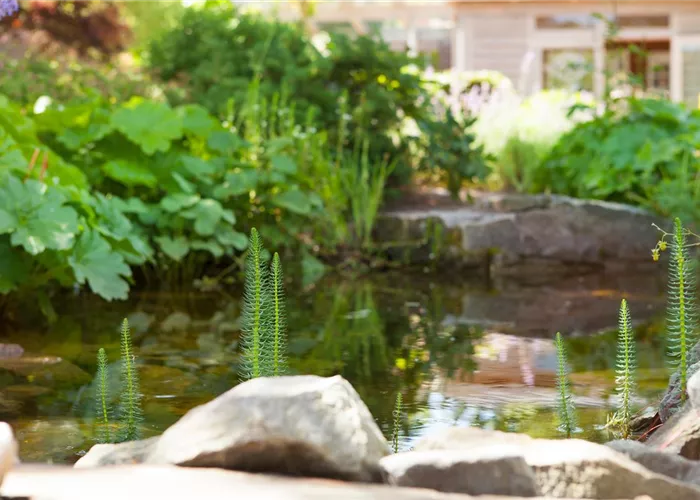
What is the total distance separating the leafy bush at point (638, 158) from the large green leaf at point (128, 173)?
139 inches

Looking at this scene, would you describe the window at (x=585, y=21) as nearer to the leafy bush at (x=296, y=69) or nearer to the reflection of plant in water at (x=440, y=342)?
the leafy bush at (x=296, y=69)

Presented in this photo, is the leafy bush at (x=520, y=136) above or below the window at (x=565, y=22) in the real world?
below

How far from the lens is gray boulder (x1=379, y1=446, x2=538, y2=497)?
1.69 metres

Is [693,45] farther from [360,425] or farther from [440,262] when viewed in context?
[360,425]

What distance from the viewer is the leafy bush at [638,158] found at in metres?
7.14

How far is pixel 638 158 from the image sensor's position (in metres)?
7.43

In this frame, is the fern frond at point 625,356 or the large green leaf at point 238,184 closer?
the fern frond at point 625,356

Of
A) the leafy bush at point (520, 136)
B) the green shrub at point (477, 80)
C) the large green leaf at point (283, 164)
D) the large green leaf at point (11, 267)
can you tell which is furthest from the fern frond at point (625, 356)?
the green shrub at point (477, 80)

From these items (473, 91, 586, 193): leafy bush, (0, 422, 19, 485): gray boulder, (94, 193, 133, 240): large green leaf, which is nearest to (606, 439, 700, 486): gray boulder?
(0, 422, 19, 485): gray boulder

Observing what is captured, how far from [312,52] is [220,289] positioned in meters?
2.91

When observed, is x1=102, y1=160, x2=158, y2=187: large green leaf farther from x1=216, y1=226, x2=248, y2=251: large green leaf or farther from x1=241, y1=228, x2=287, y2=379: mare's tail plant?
x1=241, y1=228, x2=287, y2=379: mare's tail plant

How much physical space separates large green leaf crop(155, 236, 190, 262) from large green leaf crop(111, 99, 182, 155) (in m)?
0.46

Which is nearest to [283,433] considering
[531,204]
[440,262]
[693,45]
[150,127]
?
[150,127]

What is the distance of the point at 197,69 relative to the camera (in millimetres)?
7727
